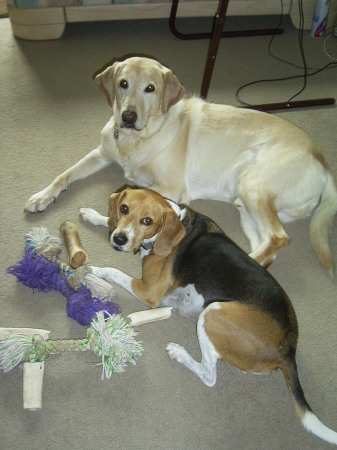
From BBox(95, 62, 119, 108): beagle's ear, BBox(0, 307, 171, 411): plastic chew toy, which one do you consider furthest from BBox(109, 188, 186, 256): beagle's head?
BBox(95, 62, 119, 108): beagle's ear

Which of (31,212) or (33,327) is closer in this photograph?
(33,327)

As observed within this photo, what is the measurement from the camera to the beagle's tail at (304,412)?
1889 millimetres

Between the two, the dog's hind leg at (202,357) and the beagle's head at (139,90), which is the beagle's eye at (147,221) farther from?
the beagle's head at (139,90)

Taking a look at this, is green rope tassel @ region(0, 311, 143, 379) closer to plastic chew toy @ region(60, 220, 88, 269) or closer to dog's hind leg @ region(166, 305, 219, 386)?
dog's hind leg @ region(166, 305, 219, 386)

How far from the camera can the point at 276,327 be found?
2041mm

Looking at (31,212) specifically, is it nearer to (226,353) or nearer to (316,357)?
(226,353)

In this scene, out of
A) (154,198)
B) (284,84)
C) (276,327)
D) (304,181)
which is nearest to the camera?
(276,327)

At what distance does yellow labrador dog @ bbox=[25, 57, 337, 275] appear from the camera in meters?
2.71

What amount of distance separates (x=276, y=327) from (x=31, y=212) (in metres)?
1.69

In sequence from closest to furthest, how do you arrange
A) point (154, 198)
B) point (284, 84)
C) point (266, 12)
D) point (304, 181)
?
1. point (154, 198)
2. point (304, 181)
3. point (284, 84)
4. point (266, 12)

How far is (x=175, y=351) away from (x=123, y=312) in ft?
1.26

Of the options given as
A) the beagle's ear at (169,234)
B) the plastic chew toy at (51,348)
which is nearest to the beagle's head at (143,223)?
the beagle's ear at (169,234)

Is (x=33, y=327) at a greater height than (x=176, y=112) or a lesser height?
lesser

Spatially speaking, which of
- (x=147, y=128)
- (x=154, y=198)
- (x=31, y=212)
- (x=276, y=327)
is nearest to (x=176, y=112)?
(x=147, y=128)
